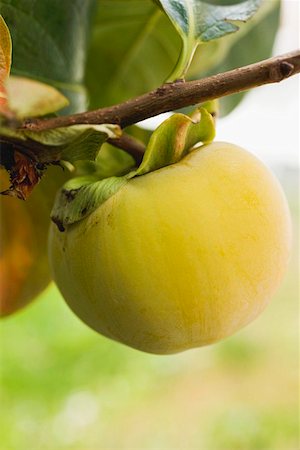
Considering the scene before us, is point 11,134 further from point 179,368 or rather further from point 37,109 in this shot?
point 179,368

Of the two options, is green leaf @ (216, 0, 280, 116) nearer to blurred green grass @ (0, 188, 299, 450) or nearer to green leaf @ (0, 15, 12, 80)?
green leaf @ (0, 15, 12, 80)

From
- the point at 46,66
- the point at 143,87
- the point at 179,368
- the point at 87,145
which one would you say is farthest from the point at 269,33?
the point at 179,368

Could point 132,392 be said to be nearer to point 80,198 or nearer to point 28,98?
point 80,198

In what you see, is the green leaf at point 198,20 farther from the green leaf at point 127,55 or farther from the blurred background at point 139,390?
the blurred background at point 139,390

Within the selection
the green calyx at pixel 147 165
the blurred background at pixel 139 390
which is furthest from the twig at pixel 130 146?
the blurred background at pixel 139 390

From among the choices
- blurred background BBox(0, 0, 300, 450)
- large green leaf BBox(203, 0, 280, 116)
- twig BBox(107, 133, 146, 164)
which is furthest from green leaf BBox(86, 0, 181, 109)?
blurred background BBox(0, 0, 300, 450)

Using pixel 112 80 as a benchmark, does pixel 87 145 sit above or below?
above

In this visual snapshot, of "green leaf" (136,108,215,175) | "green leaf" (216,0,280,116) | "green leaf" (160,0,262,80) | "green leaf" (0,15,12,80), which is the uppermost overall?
"green leaf" (0,15,12,80)

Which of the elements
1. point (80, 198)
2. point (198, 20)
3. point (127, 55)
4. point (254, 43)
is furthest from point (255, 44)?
point (80, 198)
